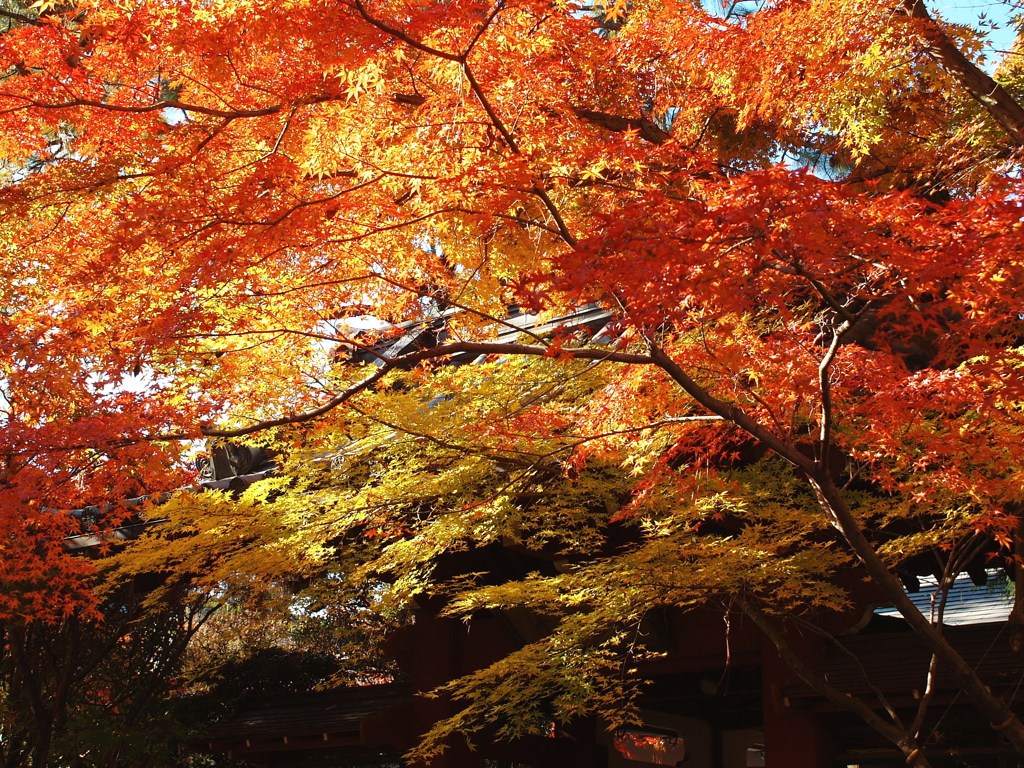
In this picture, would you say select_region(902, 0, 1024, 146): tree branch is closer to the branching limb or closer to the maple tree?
the maple tree

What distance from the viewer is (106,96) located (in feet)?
22.4

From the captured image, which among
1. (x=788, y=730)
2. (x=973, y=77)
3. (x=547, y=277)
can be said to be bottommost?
(x=788, y=730)

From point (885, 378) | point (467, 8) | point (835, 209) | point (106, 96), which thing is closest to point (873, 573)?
point (885, 378)

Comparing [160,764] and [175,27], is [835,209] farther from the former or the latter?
[160,764]

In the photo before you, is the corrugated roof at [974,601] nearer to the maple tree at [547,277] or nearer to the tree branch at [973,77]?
the maple tree at [547,277]

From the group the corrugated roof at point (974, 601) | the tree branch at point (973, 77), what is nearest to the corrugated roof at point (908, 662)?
the tree branch at point (973, 77)

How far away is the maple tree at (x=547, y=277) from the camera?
3980 mm

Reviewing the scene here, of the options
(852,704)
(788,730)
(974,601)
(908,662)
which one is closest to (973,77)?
(852,704)

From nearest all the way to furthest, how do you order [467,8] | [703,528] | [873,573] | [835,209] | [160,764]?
[835,209] → [873,573] → [467,8] → [703,528] → [160,764]

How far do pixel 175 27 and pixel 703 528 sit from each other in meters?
5.39

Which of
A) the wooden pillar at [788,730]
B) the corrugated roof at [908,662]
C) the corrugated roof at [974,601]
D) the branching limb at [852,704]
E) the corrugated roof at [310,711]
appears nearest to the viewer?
the branching limb at [852,704]

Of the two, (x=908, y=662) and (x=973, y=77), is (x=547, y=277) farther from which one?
(x=908, y=662)

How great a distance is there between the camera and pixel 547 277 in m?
3.53

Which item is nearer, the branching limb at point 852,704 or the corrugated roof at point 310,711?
the branching limb at point 852,704
